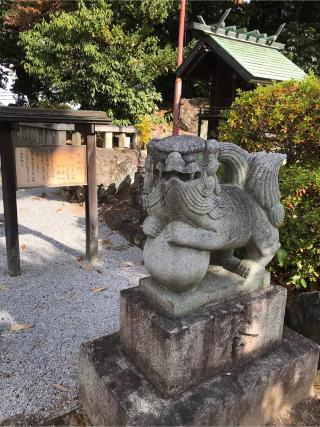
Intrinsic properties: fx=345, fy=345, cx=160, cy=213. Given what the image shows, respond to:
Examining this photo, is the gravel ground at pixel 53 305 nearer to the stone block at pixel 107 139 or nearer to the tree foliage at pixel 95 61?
the stone block at pixel 107 139

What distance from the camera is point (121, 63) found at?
1044cm

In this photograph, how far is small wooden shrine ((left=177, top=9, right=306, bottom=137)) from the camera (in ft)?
23.8

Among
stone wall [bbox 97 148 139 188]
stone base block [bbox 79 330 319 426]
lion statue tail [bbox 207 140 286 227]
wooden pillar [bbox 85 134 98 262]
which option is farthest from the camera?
stone wall [bbox 97 148 139 188]

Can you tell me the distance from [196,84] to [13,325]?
47.8ft

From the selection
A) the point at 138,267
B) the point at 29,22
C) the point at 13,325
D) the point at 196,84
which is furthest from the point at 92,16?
the point at 13,325

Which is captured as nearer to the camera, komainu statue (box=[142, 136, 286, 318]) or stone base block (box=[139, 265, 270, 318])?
komainu statue (box=[142, 136, 286, 318])

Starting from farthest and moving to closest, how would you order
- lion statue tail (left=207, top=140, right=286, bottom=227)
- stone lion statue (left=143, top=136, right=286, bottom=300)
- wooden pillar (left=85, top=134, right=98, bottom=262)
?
1. wooden pillar (left=85, top=134, right=98, bottom=262)
2. lion statue tail (left=207, top=140, right=286, bottom=227)
3. stone lion statue (left=143, top=136, right=286, bottom=300)

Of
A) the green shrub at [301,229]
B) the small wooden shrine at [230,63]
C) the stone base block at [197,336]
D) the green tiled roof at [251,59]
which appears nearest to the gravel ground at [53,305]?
the stone base block at [197,336]

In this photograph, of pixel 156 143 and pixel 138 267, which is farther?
pixel 138 267

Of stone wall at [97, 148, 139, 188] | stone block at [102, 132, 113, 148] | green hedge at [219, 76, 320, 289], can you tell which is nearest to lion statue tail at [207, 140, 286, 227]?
green hedge at [219, 76, 320, 289]

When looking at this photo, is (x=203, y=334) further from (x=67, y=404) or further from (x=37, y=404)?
(x=37, y=404)

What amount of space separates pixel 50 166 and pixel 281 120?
290 cm

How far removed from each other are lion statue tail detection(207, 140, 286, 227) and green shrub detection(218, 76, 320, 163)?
56.7 inches

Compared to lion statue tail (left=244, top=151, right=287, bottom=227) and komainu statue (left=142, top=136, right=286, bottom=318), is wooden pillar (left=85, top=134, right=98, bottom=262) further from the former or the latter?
lion statue tail (left=244, top=151, right=287, bottom=227)
